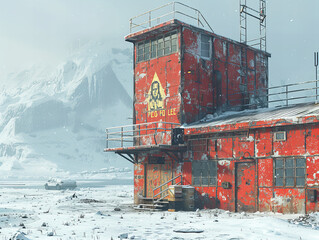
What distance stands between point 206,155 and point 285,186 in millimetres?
5337

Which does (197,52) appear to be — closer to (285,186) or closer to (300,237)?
(285,186)

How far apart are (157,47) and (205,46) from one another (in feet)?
10.8

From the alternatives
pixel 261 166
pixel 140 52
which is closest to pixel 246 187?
pixel 261 166

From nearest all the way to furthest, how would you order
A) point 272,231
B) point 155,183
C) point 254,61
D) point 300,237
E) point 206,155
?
1. point 300,237
2. point 272,231
3. point 206,155
4. point 155,183
5. point 254,61

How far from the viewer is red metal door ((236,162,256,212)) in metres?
22.6

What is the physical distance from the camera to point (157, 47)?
Result: 29562mm

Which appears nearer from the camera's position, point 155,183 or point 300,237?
point 300,237

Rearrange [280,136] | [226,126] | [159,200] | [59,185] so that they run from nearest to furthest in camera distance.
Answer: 1. [280,136]
2. [226,126]
3. [159,200]
4. [59,185]

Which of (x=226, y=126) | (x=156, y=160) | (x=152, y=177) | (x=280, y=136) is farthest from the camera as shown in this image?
(x=152, y=177)

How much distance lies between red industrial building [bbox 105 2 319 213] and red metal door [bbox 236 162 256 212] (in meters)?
0.05

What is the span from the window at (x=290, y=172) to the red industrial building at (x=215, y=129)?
0.05 m

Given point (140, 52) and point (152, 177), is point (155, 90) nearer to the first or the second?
point (140, 52)

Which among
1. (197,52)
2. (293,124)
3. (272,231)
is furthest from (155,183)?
(272,231)

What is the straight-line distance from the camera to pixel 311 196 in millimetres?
19938
